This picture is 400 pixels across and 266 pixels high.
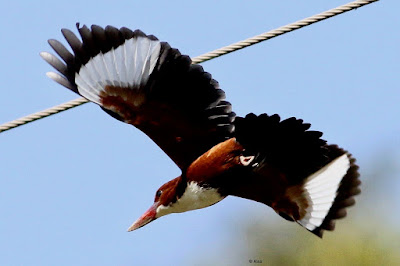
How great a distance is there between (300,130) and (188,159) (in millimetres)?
648

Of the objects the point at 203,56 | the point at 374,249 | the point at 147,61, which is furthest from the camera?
the point at 374,249

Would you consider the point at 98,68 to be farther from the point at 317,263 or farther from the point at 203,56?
the point at 317,263

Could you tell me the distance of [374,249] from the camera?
1121cm

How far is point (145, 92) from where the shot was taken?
5.66m

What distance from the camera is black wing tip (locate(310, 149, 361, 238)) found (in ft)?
18.9

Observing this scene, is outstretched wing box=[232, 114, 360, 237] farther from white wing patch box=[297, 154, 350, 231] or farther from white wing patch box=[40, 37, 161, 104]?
white wing patch box=[40, 37, 161, 104]

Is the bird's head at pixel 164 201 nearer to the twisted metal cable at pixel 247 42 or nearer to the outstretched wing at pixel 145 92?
the outstretched wing at pixel 145 92

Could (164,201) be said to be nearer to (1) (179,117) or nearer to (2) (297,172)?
(1) (179,117)

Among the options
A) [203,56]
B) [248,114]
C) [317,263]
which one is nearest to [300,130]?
[248,114]

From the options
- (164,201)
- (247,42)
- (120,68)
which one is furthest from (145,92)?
(247,42)

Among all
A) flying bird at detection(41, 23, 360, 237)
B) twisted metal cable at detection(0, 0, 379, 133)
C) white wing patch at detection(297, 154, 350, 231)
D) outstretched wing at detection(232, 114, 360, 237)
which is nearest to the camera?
twisted metal cable at detection(0, 0, 379, 133)

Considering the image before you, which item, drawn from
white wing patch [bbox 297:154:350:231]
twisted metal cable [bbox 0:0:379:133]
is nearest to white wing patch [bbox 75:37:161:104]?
twisted metal cable [bbox 0:0:379:133]

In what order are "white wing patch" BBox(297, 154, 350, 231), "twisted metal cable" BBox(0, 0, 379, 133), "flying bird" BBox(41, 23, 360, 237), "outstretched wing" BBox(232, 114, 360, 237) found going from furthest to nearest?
"white wing patch" BBox(297, 154, 350, 231), "flying bird" BBox(41, 23, 360, 237), "outstretched wing" BBox(232, 114, 360, 237), "twisted metal cable" BBox(0, 0, 379, 133)

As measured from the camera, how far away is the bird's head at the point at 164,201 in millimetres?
5574
